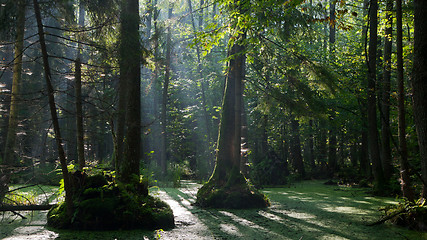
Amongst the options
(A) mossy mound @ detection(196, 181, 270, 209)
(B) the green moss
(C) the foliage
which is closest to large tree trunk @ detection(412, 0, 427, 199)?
(C) the foliage

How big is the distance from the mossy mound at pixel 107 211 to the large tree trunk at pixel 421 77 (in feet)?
14.7

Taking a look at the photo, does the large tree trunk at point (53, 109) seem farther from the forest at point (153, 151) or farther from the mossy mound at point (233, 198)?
the mossy mound at point (233, 198)

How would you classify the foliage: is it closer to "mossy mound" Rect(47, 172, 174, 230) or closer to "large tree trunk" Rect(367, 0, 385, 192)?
"mossy mound" Rect(47, 172, 174, 230)

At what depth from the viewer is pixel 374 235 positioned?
5.09 meters

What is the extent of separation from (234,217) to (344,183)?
10.1 meters

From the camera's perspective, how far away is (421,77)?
5.10 m

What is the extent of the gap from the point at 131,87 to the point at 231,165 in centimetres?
365

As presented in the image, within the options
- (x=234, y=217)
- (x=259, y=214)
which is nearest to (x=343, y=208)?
(x=259, y=214)

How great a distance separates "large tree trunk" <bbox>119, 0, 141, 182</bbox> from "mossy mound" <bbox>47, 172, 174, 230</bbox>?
73 cm

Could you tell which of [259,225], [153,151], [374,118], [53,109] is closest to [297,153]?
[374,118]

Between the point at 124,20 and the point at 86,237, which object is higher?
the point at 124,20

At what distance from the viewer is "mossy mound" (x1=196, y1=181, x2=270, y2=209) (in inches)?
324

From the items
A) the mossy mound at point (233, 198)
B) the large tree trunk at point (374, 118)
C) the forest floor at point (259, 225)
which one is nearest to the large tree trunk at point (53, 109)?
the forest floor at point (259, 225)

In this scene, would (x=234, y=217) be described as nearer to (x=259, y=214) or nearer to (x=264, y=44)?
(x=259, y=214)
